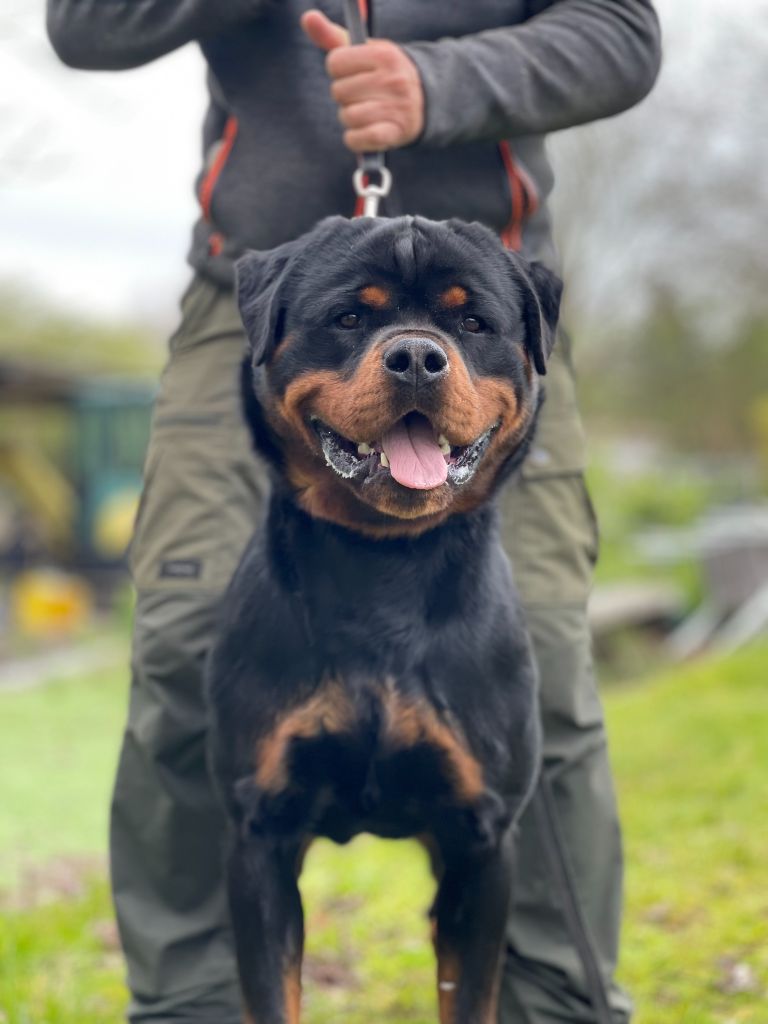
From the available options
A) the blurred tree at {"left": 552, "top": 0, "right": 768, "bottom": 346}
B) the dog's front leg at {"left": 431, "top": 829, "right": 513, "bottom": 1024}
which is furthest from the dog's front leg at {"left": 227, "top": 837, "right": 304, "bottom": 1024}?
the blurred tree at {"left": 552, "top": 0, "right": 768, "bottom": 346}

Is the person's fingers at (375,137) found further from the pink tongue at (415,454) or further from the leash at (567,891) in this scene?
the pink tongue at (415,454)

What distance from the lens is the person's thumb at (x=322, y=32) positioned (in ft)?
8.18

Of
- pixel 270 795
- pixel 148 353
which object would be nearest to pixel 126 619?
pixel 270 795

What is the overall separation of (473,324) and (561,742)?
1.02 metres

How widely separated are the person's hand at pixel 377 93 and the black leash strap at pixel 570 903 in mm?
1361

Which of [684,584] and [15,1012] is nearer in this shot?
[15,1012]

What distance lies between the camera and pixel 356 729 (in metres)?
2.33

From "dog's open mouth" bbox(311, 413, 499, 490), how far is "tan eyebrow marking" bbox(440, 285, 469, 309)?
0.22m

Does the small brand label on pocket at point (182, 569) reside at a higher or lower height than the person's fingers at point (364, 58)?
lower

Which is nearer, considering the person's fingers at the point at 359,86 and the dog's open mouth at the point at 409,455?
the dog's open mouth at the point at 409,455

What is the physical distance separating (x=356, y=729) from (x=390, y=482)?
17.8 inches

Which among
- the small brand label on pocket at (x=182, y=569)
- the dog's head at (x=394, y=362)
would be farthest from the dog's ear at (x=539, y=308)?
the small brand label on pocket at (x=182, y=569)

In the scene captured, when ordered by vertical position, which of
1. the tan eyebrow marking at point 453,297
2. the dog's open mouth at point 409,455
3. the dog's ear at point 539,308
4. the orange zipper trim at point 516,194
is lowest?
the dog's open mouth at point 409,455

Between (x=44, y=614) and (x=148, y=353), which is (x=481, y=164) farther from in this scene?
(x=148, y=353)
